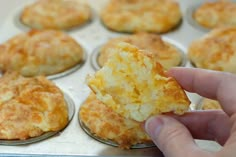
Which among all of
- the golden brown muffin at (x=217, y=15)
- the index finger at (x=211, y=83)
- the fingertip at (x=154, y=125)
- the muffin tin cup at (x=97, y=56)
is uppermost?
the index finger at (x=211, y=83)

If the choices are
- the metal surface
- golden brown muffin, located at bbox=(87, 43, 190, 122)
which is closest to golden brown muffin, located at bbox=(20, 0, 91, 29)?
the metal surface

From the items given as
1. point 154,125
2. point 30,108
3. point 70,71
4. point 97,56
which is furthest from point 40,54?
point 154,125

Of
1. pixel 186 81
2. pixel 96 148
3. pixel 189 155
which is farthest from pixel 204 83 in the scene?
pixel 96 148

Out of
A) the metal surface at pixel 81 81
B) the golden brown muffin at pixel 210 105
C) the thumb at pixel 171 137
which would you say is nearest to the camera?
the thumb at pixel 171 137

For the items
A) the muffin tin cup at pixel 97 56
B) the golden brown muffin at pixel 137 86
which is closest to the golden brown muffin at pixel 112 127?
the golden brown muffin at pixel 137 86

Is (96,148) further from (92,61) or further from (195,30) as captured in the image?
(195,30)

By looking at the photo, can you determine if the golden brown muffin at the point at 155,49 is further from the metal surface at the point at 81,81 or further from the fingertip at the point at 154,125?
the fingertip at the point at 154,125

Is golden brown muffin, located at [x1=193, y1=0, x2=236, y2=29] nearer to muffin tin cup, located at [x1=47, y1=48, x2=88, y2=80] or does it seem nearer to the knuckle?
muffin tin cup, located at [x1=47, y1=48, x2=88, y2=80]
